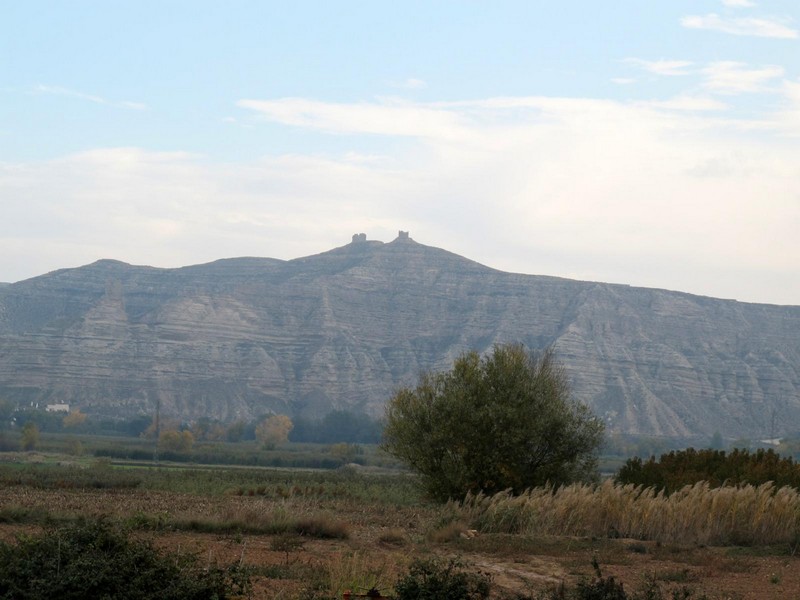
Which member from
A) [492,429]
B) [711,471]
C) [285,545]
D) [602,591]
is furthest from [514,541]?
[711,471]

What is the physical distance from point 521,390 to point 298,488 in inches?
732

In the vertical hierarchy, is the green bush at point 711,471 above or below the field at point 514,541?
above

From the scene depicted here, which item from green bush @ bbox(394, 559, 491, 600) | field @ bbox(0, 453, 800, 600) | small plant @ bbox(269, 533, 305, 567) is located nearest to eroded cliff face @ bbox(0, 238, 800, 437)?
field @ bbox(0, 453, 800, 600)

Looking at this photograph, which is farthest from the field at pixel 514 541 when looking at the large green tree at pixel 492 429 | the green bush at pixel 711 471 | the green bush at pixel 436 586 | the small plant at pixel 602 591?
the green bush at pixel 711 471

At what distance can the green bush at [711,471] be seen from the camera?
27.4 meters

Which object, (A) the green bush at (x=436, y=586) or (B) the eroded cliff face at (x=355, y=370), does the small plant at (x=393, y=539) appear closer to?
(A) the green bush at (x=436, y=586)

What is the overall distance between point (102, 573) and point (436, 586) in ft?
11.2

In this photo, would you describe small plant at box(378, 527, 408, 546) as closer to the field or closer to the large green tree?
the field

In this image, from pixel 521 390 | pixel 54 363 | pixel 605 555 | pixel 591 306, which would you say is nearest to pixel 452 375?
pixel 521 390

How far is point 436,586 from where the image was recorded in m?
11.4

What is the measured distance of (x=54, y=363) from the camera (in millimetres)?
178000

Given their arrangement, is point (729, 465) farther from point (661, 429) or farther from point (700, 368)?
point (700, 368)

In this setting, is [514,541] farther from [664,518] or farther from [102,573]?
[102,573]

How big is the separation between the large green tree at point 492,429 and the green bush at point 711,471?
1.54m
